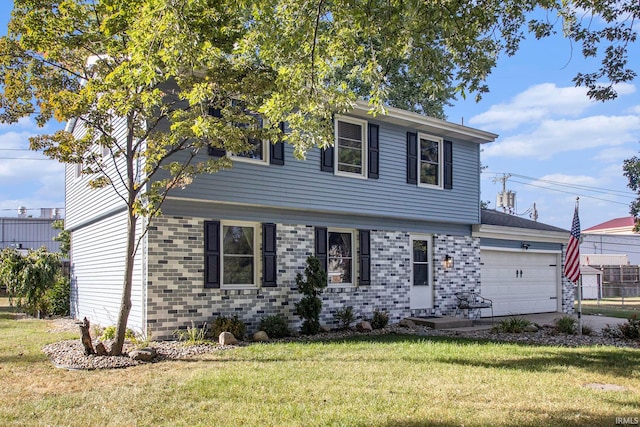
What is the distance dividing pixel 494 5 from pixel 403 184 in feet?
23.4

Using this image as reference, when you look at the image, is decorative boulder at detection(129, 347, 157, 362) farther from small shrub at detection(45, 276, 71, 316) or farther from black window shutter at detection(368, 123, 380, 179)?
small shrub at detection(45, 276, 71, 316)

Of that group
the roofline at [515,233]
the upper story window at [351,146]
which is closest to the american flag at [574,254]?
the roofline at [515,233]

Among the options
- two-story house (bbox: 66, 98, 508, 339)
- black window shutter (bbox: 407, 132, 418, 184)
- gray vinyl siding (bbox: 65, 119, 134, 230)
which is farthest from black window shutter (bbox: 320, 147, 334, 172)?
gray vinyl siding (bbox: 65, 119, 134, 230)

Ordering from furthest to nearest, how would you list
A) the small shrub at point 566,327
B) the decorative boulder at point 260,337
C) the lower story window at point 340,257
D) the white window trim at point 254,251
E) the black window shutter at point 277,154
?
the lower story window at point 340,257 → the small shrub at point 566,327 → the black window shutter at point 277,154 → the white window trim at point 254,251 → the decorative boulder at point 260,337

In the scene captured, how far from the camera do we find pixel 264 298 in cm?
1134

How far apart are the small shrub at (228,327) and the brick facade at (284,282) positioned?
0.88ft

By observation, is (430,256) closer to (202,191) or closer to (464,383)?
(202,191)

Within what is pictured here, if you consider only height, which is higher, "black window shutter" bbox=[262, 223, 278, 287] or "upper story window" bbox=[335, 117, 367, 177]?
"upper story window" bbox=[335, 117, 367, 177]

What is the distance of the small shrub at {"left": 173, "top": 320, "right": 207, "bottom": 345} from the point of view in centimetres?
959

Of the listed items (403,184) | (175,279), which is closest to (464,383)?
(175,279)

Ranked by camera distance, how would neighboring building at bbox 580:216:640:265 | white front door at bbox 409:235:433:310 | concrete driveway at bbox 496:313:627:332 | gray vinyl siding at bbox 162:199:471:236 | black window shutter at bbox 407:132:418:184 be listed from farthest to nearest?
neighboring building at bbox 580:216:640:265
white front door at bbox 409:235:433:310
black window shutter at bbox 407:132:418:184
concrete driveway at bbox 496:313:627:332
gray vinyl siding at bbox 162:199:471:236

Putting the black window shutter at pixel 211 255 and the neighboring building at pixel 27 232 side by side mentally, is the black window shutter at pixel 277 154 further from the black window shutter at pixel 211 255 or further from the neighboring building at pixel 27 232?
the neighboring building at pixel 27 232

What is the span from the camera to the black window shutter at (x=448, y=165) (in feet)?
49.3

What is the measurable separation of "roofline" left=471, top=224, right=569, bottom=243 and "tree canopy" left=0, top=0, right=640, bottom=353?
25.3 ft
